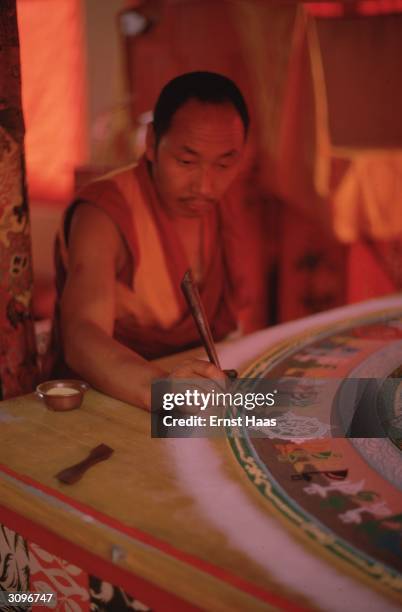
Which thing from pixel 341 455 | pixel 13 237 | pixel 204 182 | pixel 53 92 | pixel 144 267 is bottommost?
pixel 341 455

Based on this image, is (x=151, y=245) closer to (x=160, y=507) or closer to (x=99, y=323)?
(x=99, y=323)

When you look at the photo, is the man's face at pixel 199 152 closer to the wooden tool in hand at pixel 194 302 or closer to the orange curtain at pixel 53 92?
the wooden tool in hand at pixel 194 302

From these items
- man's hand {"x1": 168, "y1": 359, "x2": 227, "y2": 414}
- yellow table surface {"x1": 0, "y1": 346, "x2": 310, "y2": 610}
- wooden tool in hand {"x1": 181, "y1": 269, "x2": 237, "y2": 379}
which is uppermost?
wooden tool in hand {"x1": 181, "y1": 269, "x2": 237, "y2": 379}

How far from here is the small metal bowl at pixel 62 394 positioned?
4.49ft

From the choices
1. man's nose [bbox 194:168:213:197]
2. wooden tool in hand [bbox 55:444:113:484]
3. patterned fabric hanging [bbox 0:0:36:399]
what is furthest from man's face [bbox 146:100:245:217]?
wooden tool in hand [bbox 55:444:113:484]

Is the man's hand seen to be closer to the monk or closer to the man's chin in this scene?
the monk

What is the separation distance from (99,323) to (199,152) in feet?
1.55

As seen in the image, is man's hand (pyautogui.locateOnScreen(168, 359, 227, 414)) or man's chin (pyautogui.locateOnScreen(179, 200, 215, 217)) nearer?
man's hand (pyautogui.locateOnScreen(168, 359, 227, 414))

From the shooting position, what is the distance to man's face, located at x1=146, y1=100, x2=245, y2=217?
1.64 metres

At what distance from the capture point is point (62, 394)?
4.53 ft

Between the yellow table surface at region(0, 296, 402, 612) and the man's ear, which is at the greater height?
the man's ear

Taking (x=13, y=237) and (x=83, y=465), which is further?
(x=13, y=237)

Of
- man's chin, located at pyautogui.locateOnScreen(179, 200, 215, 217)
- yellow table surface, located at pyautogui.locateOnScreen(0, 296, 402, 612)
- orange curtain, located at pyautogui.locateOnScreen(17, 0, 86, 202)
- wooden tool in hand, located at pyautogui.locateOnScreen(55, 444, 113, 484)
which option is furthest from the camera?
orange curtain, located at pyautogui.locateOnScreen(17, 0, 86, 202)

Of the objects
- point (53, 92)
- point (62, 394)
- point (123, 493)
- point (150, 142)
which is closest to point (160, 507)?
point (123, 493)
